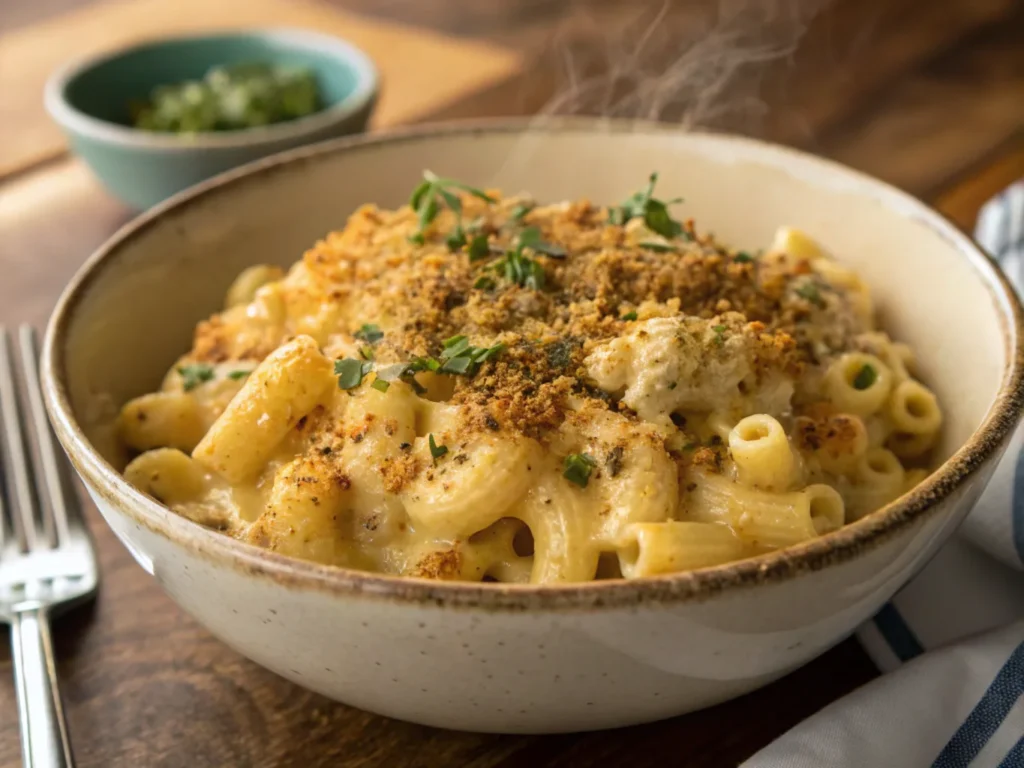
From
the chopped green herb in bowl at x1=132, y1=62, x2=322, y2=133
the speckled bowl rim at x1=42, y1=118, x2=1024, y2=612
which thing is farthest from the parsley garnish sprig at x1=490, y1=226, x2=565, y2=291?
the chopped green herb in bowl at x1=132, y1=62, x2=322, y2=133

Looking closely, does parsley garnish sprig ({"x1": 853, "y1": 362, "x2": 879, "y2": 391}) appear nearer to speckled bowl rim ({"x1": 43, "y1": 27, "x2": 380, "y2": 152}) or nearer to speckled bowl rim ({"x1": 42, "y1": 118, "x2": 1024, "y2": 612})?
speckled bowl rim ({"x1": 42, "y1": 118, "x2": 1024, "y2": 612})

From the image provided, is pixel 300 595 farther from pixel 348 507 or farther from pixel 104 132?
pixel 104 132

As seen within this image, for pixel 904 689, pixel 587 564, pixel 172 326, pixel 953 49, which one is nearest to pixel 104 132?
pixel 172 326

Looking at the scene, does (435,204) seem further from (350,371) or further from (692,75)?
(692,75)

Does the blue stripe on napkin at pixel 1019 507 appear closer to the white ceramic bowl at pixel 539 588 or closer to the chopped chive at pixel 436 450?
the white ceramic bowl at pixel 539 588

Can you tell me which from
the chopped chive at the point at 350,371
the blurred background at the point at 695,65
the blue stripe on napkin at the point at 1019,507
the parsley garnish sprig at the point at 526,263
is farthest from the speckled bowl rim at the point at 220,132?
the blue stripe on napkin at the point at 1019,507

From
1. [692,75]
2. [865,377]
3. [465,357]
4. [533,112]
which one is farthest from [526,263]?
[533,112]
